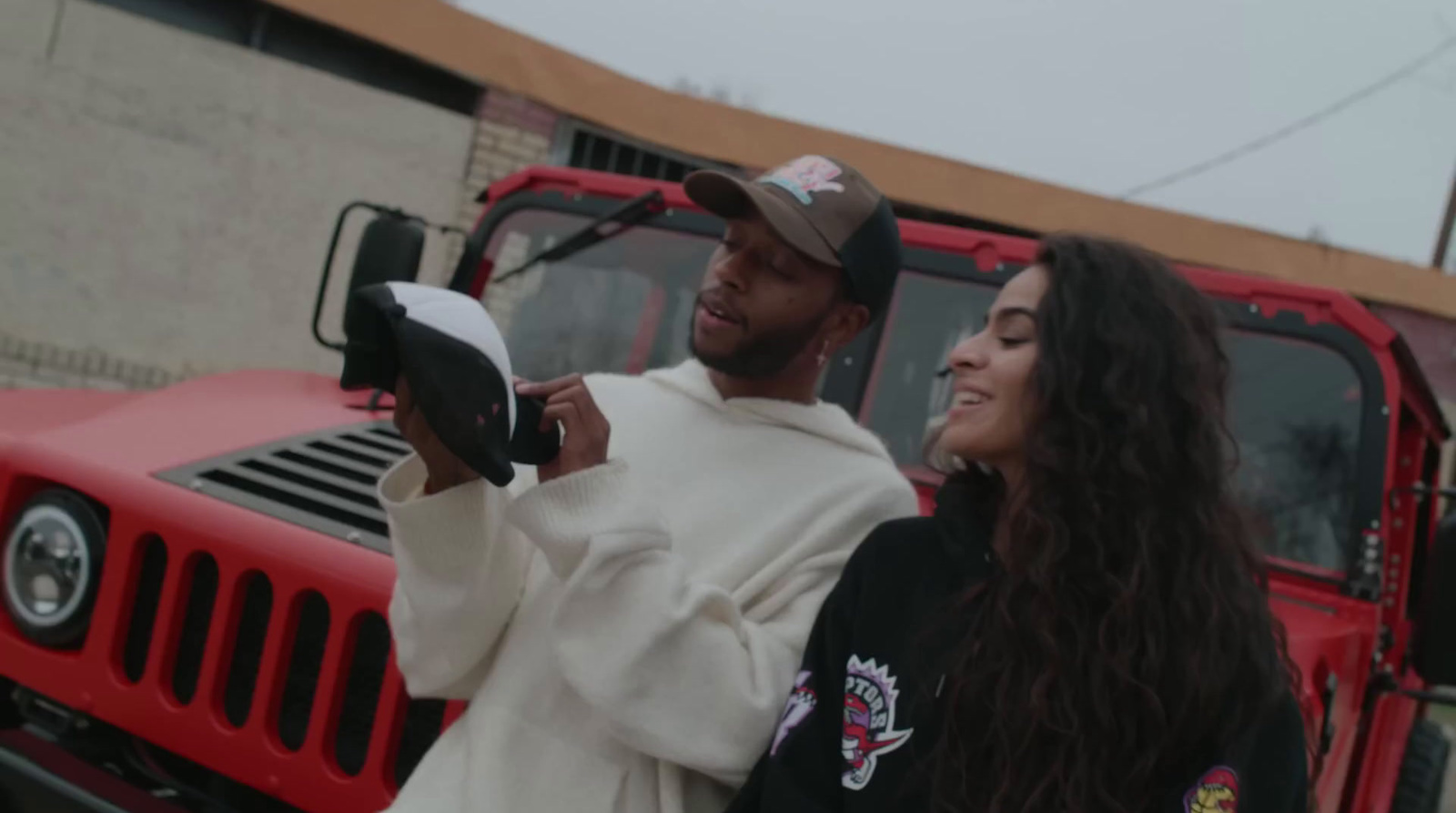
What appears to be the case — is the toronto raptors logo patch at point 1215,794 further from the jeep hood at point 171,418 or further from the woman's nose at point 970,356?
the jeep hood at point 171,418

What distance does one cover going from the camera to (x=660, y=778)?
5.32ft

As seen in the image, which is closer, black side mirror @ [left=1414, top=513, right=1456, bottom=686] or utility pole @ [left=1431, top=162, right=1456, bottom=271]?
black side mirror @ [left=1414, top=513, right=1456, bottom=686]

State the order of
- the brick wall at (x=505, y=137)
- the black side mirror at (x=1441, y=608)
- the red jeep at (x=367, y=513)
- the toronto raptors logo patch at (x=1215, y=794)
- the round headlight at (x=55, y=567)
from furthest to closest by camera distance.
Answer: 1. the brick wall at (x=505, y=137)
2. the black side mirror at (x=1441, y=608)
3. the round headlight at (x=55, y=567)
4. the red jeep at (x=367, y=513)
5. the toronto raptors logo patch at (x=1215, y=794)

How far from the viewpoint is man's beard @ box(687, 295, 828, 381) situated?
1.90 m

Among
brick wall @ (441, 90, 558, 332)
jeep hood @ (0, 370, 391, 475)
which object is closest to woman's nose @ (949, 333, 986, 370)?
jeep hood @ (0, 370, 391, 475)

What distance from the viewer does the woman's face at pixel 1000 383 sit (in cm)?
160

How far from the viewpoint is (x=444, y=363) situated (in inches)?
55.3

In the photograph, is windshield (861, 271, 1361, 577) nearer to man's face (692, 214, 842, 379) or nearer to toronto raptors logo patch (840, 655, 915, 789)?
man's face (692, 214, 842, 379)

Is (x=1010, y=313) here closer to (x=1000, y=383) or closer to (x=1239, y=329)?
(x=1000, y=383)

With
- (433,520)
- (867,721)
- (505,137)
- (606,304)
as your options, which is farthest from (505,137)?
(867,721)

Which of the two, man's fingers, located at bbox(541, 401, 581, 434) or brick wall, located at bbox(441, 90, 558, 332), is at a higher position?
brick wall, located at bbox(441, 90, 558, 332)

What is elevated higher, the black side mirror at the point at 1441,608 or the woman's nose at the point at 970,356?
the woman's nose at the point at 970,356

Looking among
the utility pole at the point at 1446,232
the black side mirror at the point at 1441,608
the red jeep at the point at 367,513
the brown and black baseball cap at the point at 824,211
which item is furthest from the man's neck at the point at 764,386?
the utility pole at the point at 1446,232

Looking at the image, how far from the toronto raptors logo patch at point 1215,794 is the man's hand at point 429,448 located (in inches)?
36.1
